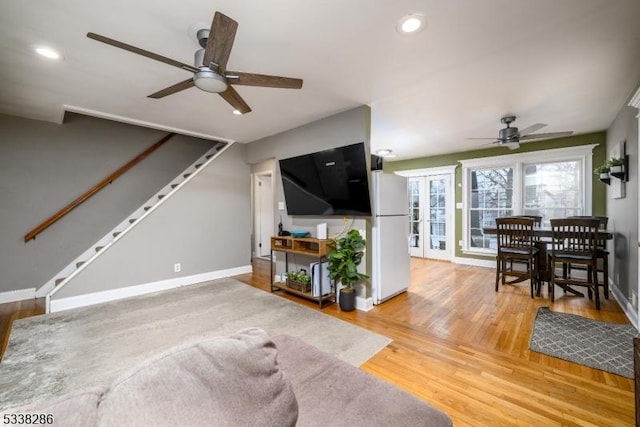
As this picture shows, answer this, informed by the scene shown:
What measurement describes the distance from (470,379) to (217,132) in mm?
4282

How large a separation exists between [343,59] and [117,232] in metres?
3.80

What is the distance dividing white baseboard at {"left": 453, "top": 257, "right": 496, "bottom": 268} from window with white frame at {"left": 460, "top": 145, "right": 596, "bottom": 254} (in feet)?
0.60

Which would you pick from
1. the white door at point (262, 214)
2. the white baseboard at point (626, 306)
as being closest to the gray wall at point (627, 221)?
the white baseboard at point (626, 306)

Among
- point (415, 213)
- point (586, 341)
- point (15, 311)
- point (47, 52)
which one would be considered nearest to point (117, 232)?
point (15, 311)

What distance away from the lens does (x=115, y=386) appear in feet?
1.82

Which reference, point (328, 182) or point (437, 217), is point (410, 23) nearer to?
point (328, 182)

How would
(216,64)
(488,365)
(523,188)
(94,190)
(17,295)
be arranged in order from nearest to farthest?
1. (216,64)
2. (488,365)
3. (17,295)
4. (94,190)
5. (523,188)

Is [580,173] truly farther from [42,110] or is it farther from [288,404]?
[42,110]

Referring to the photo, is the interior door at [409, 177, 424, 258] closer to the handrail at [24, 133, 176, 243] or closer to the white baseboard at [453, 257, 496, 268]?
the white baseboard at [453, 257, 496, 268]

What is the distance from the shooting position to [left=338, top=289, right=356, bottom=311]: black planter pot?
3.19 m

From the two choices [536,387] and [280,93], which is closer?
[536,387]

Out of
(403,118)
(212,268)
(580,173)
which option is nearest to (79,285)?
(212,268)

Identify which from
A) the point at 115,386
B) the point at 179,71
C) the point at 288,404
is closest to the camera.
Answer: the point at 115,386

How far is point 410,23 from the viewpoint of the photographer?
178 centimetres
